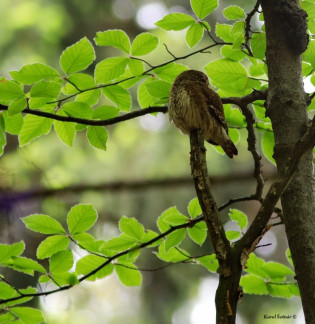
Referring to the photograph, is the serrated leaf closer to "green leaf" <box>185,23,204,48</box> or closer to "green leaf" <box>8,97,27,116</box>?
"green leaf" <box>8,97,27,116</box>

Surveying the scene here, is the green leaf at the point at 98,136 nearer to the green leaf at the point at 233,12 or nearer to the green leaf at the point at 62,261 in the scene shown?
the green leaf at the point at 62,261

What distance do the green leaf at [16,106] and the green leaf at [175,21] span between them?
56 centimetres

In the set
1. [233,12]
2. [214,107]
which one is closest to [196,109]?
[214,107]

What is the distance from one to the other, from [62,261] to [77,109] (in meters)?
0.56

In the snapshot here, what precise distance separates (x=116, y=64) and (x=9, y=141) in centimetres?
536

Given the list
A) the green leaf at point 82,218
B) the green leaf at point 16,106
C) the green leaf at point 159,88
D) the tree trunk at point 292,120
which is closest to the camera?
the tree trunk at point 292,120

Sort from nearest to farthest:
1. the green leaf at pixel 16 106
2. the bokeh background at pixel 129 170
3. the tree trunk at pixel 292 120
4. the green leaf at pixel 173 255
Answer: the tree trunk at pixel 292 120, the green leaf at pixel 16 106, the green leaf at pixel 173 255, the bokeh background at pixel 129 170

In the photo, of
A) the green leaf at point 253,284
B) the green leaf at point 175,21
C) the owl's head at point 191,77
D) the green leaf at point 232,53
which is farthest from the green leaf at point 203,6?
the green leaf at point 253,284

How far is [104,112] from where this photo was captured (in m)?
1.90

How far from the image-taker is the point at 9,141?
22.4 ft

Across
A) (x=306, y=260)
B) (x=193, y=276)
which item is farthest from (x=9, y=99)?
(x=193, y=276)

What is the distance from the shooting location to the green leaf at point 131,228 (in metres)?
1.80

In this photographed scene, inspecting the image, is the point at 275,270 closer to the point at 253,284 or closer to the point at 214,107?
the point at 253,284

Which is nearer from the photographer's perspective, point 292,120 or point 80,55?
point 292,120
